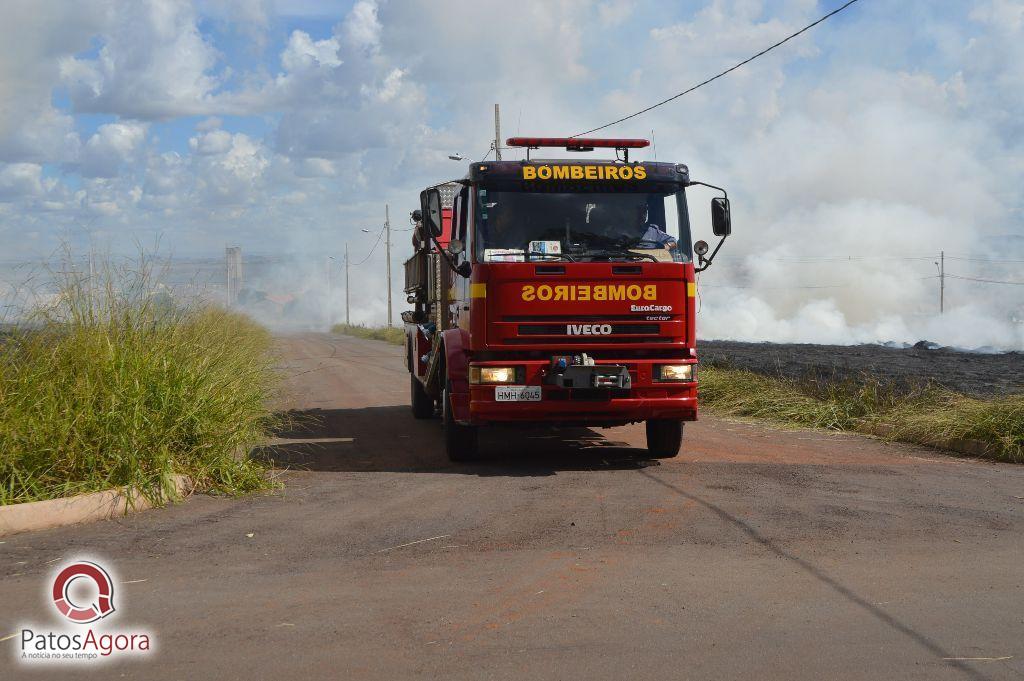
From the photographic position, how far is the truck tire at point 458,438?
991 centimetres

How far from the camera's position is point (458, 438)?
994 cm

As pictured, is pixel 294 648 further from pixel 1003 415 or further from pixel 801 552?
pixel 1003 415

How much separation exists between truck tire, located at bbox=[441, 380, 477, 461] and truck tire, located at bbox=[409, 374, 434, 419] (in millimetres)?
3904

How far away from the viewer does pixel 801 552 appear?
616cm

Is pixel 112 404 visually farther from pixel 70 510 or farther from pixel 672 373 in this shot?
pixel 672 373

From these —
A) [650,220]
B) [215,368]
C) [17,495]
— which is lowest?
[17,495]

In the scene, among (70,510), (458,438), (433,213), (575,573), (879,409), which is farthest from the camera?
(879,409)

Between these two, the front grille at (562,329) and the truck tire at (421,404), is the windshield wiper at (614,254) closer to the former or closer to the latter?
the front grille at (562,329)

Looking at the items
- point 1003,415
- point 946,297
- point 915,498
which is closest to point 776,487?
point 915,498

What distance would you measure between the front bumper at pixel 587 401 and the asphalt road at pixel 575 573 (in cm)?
59

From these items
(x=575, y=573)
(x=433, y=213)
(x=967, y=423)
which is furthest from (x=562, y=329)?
(x=967, y=423)

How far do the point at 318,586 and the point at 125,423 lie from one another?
3168 mm

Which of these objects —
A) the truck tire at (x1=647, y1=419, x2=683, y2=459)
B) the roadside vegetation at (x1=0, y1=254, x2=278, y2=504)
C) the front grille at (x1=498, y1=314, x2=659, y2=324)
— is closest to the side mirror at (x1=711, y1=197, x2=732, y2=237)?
the front grille at (x1=498, y1=314, x2=659, y2=324)

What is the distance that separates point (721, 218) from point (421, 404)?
238 inches
